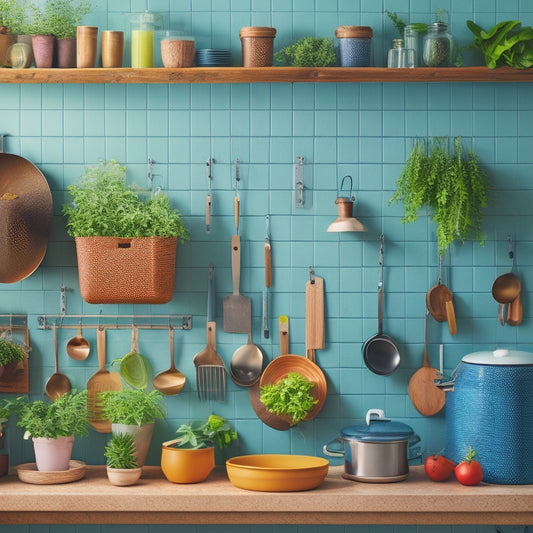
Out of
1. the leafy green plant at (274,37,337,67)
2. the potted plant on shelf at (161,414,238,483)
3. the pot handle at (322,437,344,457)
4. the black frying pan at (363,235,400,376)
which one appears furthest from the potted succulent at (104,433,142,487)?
the leafy green plant at (274,37,337,67)

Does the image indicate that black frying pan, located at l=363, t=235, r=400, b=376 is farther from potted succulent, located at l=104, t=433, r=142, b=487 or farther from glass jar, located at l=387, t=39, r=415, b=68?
potted succulent, located at l=104, t=433, r=142, b=487

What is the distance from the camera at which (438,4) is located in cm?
307

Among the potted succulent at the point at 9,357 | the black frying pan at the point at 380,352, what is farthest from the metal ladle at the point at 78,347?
the black frying pan at the point at 380,352

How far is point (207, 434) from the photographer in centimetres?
293

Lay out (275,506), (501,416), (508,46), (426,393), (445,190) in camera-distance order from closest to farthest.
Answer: (275,506)
(501,416)
(508,46)
(445,190)
(426,393)

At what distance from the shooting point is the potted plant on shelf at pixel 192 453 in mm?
2779

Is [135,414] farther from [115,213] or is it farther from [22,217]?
[22,217]

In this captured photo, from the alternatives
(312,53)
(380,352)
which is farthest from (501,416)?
(312,53)

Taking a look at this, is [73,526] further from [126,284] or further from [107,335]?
[126,284]

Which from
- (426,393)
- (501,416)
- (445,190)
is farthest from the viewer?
(426,393)

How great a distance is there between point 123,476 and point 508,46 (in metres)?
1.96

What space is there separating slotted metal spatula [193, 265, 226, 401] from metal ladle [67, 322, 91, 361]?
16.1 inches

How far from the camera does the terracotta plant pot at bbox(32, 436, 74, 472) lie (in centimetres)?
280

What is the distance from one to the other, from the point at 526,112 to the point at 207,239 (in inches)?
50.7
